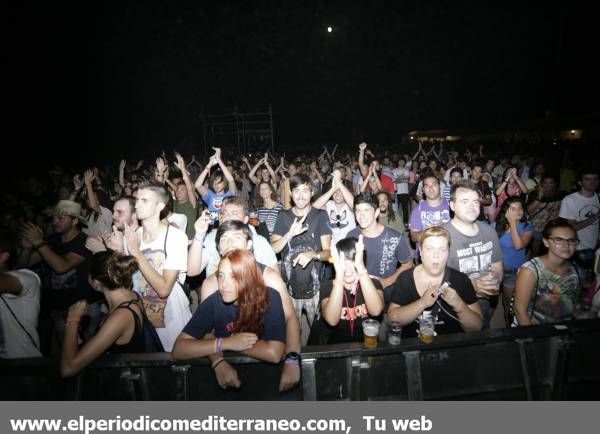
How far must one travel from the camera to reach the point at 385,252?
359 centimetres

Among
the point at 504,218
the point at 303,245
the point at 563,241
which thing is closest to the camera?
the point at 563,241

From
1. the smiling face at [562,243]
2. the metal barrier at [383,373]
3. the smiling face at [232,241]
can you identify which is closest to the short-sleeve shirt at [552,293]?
the smiling face at [562,243]

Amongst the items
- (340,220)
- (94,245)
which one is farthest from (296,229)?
(94,245)

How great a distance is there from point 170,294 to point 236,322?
37.5 inches

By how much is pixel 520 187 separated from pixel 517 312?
193 inches

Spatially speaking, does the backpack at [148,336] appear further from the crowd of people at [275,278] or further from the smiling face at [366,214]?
the smiling face at [366,214]

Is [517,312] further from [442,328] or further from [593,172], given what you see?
[593,172]

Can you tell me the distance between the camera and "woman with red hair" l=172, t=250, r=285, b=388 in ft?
7.03

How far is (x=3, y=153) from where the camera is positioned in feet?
35.8

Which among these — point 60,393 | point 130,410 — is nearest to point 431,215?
point 130,410

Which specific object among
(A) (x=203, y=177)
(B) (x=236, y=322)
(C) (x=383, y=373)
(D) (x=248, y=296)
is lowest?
(C) (x=383, y=373)

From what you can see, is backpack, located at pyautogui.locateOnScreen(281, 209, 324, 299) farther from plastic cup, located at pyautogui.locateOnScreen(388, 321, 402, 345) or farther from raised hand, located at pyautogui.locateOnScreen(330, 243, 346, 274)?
plastic cup, located at pyautogui.locateOnScreen(388, 321, 402, 345)

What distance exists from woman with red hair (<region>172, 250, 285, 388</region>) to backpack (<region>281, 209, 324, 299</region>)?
49.3 inches

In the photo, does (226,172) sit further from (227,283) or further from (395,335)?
(395,335)
